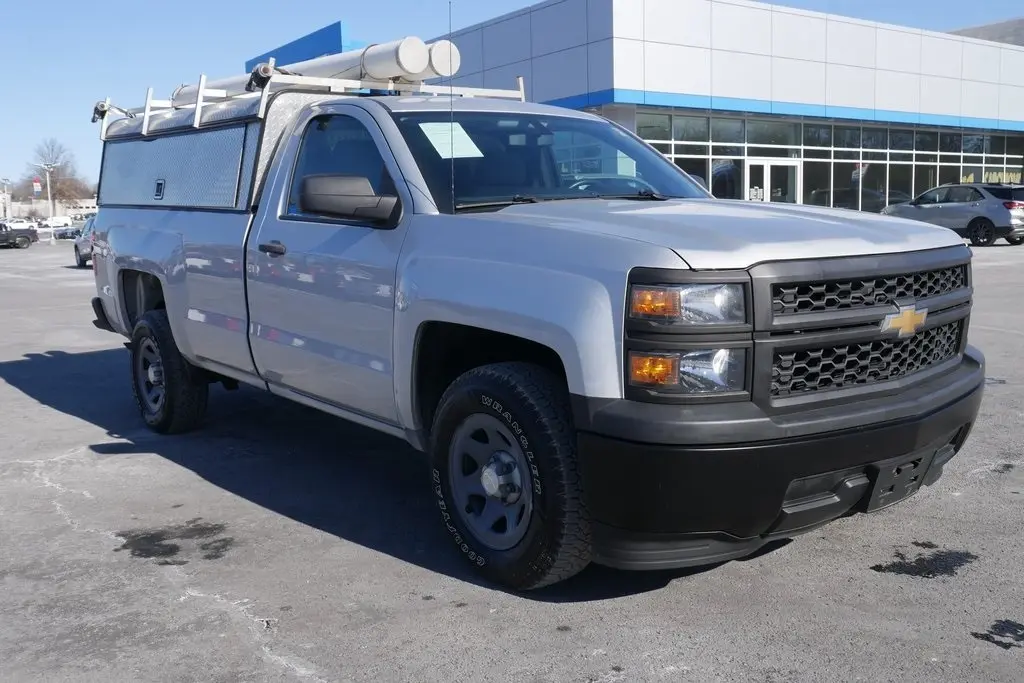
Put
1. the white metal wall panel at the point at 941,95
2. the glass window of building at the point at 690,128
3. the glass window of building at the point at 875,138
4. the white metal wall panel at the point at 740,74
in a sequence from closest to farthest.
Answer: the white metal wall panel at the point at 740,74, the glass window of building at the point at 690,128, the white metal wall panel at the point at 941,95, the glass window of building at the point at 875,138

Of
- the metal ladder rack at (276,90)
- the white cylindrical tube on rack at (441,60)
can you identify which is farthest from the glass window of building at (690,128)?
the white cylindrical tube on rack at (441,60)

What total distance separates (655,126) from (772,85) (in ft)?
12.9

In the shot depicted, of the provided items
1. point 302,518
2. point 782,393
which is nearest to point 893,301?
point 782,393

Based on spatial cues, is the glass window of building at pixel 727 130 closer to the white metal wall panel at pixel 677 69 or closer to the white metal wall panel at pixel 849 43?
the white metal wall panel at pixel 677 69

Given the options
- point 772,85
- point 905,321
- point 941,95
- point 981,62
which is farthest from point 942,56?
point 905,321

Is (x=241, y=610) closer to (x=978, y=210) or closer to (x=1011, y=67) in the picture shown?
(x=978, y=210)

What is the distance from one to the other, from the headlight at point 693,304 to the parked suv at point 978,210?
22.4m

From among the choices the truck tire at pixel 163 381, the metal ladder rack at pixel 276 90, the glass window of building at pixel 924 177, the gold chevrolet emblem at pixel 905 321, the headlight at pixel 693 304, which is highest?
the glass window of building at pixel 924 177

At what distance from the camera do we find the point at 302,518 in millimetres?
4848

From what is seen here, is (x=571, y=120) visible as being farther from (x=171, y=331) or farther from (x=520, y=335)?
(x=171, y=331)

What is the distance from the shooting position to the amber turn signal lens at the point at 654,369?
126 inches

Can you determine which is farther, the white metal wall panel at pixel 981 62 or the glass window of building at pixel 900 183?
the glass window of building at pixel 900 183

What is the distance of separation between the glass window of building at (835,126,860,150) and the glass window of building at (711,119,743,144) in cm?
437

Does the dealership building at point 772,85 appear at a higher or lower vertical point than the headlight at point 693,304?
higher
